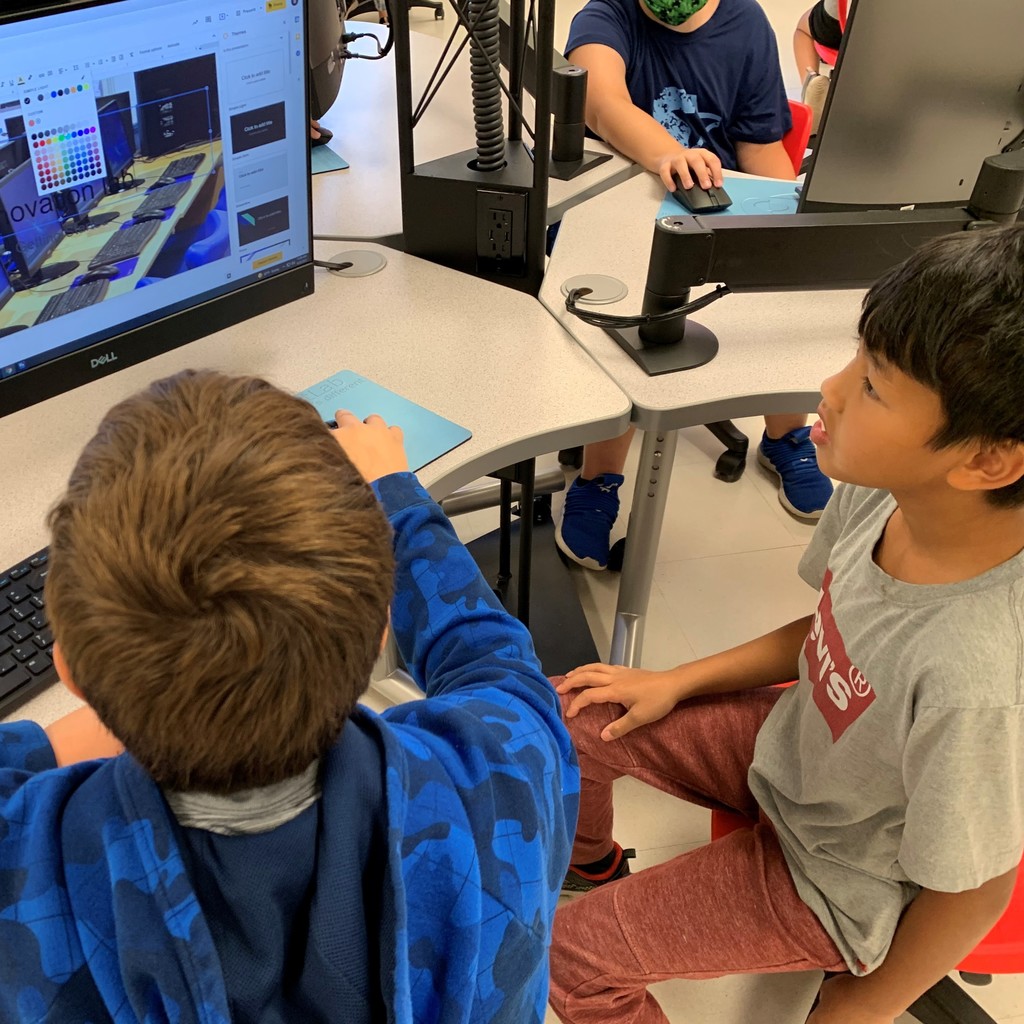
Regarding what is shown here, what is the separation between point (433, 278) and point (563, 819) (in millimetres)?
890

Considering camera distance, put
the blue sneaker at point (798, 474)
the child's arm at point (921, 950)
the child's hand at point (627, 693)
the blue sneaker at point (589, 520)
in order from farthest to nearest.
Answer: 1. the blue sneaker at point (798, 474)
2. the blue sneaker at point (589, 520)
3. the child's hand at point (627, 693)
4. the child's arm at point (921, 950)

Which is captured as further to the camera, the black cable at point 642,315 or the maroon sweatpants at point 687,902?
the black cable at point 642,315

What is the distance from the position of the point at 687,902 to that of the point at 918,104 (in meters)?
1.02

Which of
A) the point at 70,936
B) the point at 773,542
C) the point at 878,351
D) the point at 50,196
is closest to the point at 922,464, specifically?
the point at 878,351

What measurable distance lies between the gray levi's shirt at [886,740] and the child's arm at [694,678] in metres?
0.06

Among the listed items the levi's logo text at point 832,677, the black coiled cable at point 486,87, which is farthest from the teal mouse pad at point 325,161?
the levi's logo text at point 832,677

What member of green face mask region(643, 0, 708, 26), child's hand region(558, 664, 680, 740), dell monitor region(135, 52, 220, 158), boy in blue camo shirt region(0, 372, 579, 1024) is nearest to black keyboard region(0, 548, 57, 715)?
boy in blue camo shirt region(0, 372, 579, 1024)

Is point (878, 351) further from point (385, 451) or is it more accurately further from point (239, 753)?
point (239, 753)

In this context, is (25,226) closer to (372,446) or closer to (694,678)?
(372,446)

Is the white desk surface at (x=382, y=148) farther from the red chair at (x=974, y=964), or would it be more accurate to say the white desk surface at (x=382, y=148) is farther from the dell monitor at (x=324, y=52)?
the red chair at (x=974, y=964)

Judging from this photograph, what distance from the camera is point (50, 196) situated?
82 centimetres

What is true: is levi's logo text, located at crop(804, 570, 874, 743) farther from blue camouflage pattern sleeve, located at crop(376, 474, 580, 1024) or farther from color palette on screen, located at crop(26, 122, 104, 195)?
color palette on screen, located at crop(26, 122, 104, 195)

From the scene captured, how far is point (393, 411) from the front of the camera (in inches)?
41.5

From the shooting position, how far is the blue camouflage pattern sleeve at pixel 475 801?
51cm
